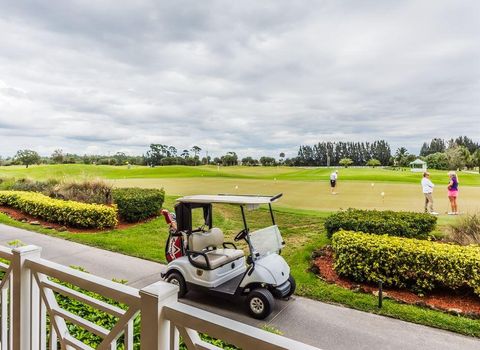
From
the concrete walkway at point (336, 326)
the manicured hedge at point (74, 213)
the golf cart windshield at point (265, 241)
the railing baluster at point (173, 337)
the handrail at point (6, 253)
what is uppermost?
the handrail at point (6, 253)

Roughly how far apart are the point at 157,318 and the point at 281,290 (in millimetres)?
3519

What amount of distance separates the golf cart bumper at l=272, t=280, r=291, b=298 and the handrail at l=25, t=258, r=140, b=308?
128 inches

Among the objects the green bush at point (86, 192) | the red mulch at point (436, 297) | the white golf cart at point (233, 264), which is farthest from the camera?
the green bush at point (86, 192)

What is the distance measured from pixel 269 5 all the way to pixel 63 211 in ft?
29.0

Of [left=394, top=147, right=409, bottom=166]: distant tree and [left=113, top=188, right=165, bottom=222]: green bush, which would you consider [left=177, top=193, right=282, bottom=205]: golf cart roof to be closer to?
[left=113, top=188, right=165, bottom=222]: green bush

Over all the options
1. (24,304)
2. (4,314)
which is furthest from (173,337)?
(4,314)

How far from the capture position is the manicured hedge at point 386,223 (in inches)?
261

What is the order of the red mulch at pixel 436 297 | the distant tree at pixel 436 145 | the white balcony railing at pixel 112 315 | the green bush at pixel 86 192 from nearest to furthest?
the white balcony railing at pixel 112 315 → the red mulch at pixel 436 297 → the green bush at pixel 86 192 → the distant tree at pixel 436 145

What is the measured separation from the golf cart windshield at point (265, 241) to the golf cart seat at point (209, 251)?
0.56m

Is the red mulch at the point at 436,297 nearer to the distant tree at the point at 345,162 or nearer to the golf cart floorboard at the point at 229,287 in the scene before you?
the golf cart floorboard at the point at 229,287

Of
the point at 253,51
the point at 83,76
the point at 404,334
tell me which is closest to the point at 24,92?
the point at 83,76

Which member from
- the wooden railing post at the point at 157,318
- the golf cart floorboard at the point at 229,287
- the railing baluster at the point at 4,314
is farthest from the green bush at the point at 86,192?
the wooden railing post at the point at 157,318

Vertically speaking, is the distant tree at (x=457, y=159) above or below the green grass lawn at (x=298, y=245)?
above

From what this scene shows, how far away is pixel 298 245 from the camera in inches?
319
